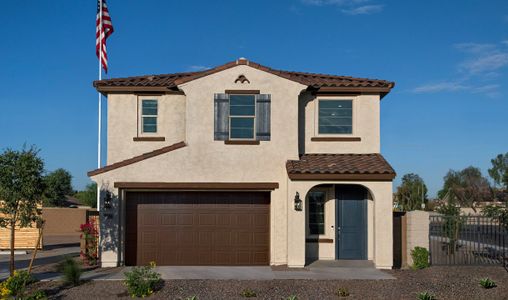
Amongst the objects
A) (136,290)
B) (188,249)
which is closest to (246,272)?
(188,249)

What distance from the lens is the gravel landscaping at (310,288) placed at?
12.8m

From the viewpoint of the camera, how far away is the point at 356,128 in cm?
1780

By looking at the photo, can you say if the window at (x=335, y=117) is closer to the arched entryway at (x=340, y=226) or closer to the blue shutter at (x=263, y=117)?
the arched entryway at (x=340, y=226)

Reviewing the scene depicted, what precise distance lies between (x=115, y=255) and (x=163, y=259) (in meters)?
1.48

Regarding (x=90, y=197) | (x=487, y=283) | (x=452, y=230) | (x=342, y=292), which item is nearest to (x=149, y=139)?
(x=342, y=292)

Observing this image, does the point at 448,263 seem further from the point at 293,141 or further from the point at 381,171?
the point at 293,141

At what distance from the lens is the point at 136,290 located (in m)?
12.7

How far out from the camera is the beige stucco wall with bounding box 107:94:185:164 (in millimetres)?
17719

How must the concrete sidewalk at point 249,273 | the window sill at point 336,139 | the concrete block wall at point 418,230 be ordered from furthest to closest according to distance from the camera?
the window sill at point 336,139 < the concrete block wall at point 418,230 < the concrete sidewalk at point 249,273

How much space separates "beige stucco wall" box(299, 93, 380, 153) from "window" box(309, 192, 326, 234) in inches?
59.1

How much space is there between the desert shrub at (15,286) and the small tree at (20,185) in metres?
1.37

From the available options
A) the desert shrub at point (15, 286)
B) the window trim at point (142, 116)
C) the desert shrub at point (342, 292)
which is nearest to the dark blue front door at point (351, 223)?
the desert shrub at point (342, 292)

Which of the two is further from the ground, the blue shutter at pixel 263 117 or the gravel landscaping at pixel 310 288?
the blue shutter at pixel 263 117

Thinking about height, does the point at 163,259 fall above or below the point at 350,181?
below
